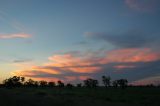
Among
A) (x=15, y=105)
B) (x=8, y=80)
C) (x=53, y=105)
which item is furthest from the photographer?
(x=8, y=80)

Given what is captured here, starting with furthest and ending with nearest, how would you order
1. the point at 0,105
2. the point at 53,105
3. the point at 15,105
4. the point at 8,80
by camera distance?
the point at 8,80, the point at 53,105, the point at 15,105, the point at 0,105

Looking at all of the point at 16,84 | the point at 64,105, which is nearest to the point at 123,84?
the point at 16,84

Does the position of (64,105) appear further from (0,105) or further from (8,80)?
(8,80)

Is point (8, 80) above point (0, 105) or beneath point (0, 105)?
above

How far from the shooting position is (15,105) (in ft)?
94.0

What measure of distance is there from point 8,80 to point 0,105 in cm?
16930

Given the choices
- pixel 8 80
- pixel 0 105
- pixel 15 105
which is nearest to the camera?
pixel 0 105

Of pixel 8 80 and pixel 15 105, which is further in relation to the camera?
pixel 8 80

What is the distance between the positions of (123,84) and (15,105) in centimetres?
17025

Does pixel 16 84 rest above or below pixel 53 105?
above

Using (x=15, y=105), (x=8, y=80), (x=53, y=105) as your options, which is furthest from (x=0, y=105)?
(x=8, y=80)

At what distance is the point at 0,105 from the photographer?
26.8 meters

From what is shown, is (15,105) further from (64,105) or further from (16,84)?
(16,84)

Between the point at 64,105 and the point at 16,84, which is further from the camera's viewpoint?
the point at 16,84
